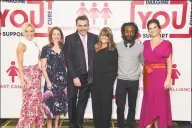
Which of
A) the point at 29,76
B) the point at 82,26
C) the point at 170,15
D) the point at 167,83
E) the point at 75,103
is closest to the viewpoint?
the point at 167,83

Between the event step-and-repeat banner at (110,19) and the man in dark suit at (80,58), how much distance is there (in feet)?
2.32

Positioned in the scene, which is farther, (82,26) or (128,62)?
(82,26)

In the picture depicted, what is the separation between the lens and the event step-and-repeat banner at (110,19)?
4.12 meters

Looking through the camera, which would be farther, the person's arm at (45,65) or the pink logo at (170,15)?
the pink logo at (170,15)

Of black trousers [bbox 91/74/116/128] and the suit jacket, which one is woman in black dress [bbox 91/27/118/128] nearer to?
black trousers [bbox 91/74/116/128]

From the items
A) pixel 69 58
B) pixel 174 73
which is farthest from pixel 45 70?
pixel 174 73

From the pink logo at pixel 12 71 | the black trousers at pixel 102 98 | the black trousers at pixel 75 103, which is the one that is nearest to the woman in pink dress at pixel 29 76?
the black trousers at pixel 75 103

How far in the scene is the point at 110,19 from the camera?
164 inches

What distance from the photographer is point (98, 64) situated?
3.33m

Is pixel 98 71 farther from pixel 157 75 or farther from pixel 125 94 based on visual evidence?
pixel 157 75

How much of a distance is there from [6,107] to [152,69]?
2528mm

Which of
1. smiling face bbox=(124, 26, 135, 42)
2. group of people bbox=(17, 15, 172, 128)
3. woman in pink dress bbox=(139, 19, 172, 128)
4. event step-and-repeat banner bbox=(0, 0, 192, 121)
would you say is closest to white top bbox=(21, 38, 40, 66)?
group of people bbox=(17, 15, 172, 128)

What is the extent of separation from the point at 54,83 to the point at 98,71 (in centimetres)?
59

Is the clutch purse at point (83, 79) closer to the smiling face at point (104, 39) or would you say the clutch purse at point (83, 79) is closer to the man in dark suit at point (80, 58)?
the man in dark suit at point (80, 58)
